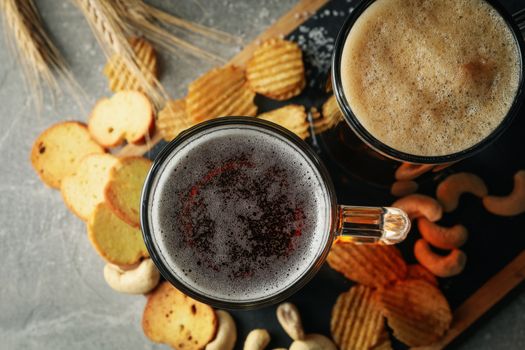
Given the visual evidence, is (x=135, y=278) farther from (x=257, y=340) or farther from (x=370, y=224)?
(x=370, y=224)

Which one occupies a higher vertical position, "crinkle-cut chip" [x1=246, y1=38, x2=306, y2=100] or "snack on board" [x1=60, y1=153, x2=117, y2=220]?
"crinkle-cut chip" [x1=246, y1=38, x2=306, y2=100]

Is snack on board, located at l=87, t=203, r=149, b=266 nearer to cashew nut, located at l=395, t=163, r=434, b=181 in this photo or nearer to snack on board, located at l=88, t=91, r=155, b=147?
snack on board, located at l=88, t=91, r=155, b=147

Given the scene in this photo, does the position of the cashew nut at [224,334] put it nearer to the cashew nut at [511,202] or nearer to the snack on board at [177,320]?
the snack on board at [177,320]

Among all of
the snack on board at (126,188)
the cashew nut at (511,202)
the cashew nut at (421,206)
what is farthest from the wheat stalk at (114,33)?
the cashew nut at (511,202)

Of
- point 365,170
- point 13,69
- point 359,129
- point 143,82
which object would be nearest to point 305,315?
point 365,170

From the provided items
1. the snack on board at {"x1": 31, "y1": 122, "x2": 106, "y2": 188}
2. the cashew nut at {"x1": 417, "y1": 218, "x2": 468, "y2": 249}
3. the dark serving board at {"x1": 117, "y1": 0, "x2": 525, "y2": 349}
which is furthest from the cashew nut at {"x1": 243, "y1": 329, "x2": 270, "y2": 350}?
the snack on board at {"x1": 31, "y1": 122, "x2": 106, "y2": 188}
